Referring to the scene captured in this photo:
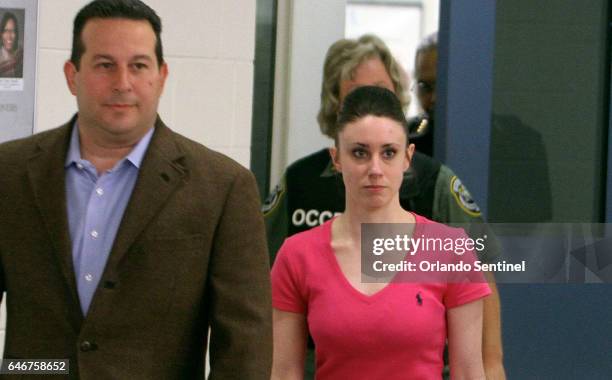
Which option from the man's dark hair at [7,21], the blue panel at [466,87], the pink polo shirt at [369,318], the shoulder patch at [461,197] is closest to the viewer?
the pink polo shirt at [369,318]

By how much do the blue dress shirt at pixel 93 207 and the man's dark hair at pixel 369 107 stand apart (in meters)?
0.49

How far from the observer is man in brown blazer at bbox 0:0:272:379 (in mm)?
1866

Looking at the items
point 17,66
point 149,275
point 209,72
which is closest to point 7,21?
point 17,66

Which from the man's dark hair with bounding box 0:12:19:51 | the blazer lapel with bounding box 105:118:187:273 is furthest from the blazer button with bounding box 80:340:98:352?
the man's dark hair with bounding box 0:12:19:51

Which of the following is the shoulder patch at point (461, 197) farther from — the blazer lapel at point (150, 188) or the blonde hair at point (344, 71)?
the blazer lapel at point (150, 188)

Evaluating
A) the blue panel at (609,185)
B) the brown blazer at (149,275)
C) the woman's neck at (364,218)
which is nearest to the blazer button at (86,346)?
the brown blazer at (149,275)

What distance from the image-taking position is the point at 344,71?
8.44 ft

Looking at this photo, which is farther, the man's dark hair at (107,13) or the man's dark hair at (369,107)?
the man's dark hair at (369,107)

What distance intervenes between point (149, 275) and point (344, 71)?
0.88 metres

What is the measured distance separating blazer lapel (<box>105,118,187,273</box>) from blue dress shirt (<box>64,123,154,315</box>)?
0.08 feet

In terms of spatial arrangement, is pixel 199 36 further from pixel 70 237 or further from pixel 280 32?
pixel 70 237

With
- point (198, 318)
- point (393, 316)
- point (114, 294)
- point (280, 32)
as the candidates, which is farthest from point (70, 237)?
point (280, 32)

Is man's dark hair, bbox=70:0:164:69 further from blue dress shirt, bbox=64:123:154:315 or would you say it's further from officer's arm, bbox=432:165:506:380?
officer's arm, bbox=432:165:506:380

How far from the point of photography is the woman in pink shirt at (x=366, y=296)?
2.11m
